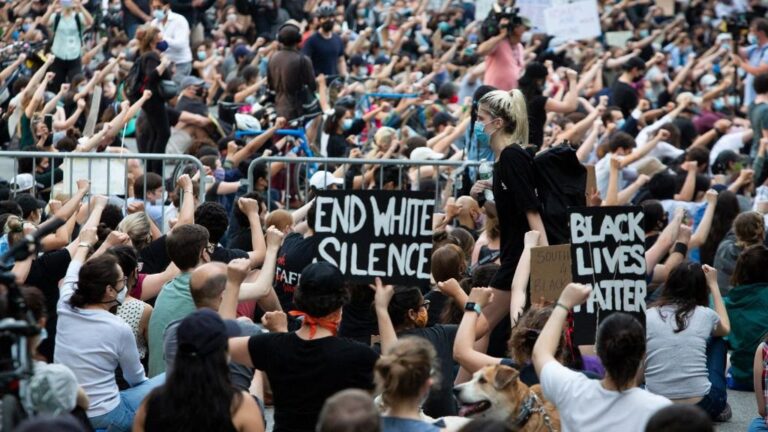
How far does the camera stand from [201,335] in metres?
Result: 5.04

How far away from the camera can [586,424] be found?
5.21 meters

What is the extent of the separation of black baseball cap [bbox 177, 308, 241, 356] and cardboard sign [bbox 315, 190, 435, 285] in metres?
1.51

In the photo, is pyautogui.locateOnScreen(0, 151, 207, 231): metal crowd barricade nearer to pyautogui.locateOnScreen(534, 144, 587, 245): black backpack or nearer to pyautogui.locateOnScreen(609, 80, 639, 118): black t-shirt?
pyautogui.locateOnScreen(534, 144, 587, 245): black backpack

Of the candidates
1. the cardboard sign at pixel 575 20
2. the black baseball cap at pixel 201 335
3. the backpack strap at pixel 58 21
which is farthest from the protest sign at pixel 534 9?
the black baseball cap at pixel 201 335

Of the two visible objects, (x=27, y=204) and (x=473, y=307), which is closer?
(x=473, y=307)

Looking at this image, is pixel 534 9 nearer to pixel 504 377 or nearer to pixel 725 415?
pixel 725 415

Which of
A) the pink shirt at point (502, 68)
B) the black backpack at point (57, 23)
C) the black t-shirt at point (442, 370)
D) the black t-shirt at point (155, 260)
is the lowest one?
the black t-shirt at point (442, 370)

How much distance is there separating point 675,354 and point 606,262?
1.63 metres

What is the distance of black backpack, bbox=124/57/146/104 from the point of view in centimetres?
1434

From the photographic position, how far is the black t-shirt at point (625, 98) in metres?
17.0

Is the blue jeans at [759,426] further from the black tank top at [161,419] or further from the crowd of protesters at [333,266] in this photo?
the black tank top at [161,419]

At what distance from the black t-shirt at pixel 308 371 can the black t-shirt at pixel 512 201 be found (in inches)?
78.7

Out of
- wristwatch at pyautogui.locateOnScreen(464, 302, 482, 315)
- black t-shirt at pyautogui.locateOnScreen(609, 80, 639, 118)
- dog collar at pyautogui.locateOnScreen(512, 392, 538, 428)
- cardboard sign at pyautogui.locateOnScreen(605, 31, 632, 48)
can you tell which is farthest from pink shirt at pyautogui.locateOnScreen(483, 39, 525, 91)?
cardboard sign at pyautogui.locateOnScreen(605, 31, 632, 48)

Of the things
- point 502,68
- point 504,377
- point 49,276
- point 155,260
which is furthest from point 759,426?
point 502,68
